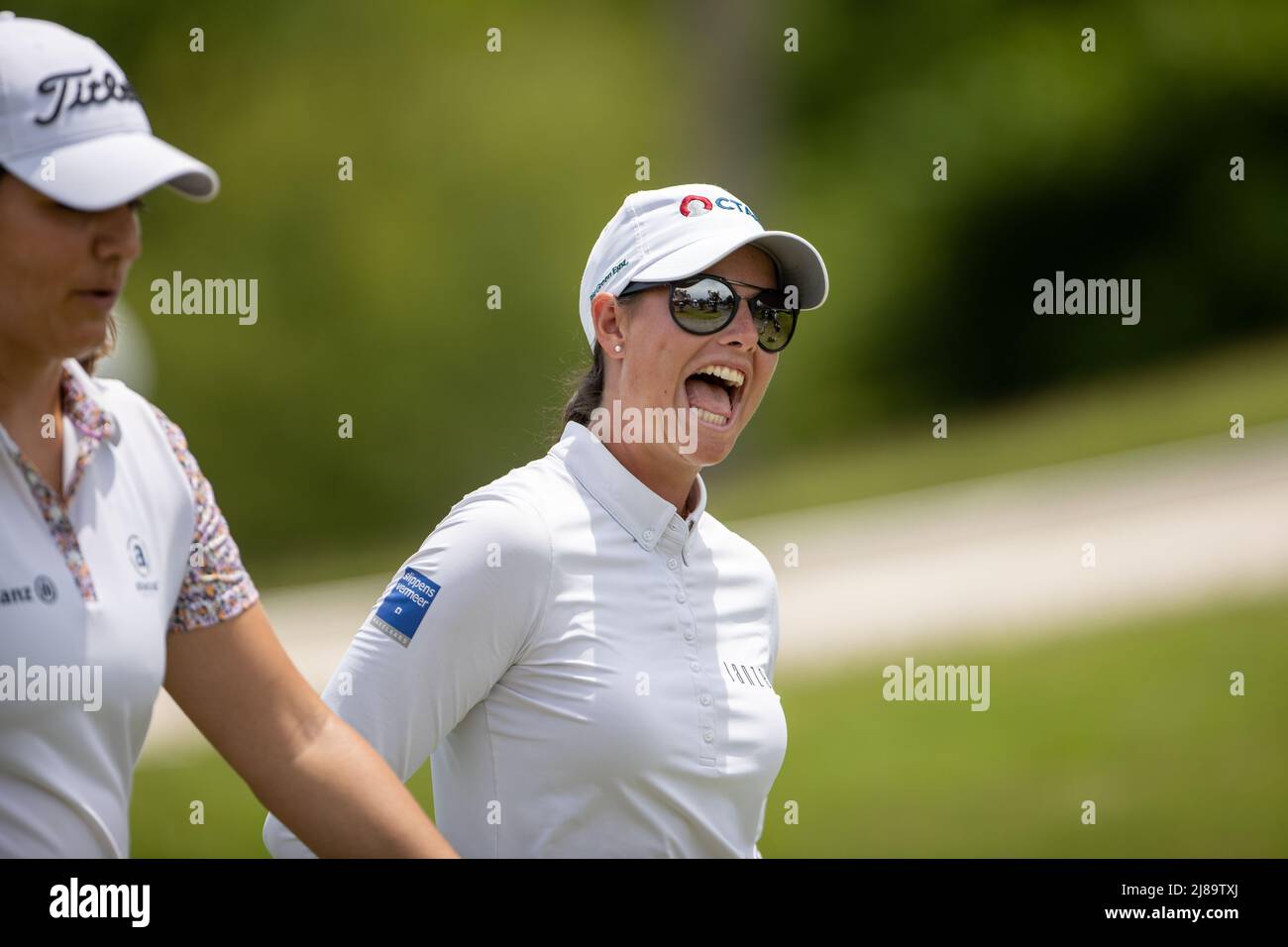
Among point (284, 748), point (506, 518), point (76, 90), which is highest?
point (76, 90)

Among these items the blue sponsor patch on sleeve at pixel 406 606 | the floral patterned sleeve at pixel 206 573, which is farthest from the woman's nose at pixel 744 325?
the floral patterned sleeve at pixel 206 573

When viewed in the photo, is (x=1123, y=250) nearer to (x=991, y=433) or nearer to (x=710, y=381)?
(x=991, y=433)

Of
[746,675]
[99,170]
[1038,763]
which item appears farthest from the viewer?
[1038,763]

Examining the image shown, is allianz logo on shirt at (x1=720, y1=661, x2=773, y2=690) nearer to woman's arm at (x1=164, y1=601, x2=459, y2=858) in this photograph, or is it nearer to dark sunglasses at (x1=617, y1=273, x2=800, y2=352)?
dark sunglasses at (x1=617, y1=273, x2=800, y2=352)

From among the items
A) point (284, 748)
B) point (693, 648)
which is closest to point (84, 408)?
point (284, 748)

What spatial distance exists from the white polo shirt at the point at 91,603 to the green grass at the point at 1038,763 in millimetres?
5804

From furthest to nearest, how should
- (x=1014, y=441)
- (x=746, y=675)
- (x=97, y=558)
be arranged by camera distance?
1. (x=1014, y=441)
2. (x=746, y=675)
3. (x=97, y=558)

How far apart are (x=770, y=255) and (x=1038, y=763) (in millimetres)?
5567

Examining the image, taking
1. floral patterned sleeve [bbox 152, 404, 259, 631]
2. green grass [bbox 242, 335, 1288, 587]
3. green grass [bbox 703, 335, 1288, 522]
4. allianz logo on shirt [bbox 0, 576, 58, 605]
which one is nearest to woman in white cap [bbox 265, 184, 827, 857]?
floral patterned sleeve [bbox 152, 404, 259, 631]

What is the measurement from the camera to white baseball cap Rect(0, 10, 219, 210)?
84.7 inches

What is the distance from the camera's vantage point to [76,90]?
2.21 m

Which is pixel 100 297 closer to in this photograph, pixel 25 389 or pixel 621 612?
pixel 25 389

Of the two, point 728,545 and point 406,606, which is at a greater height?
point 728,545
